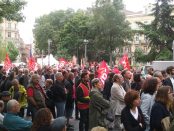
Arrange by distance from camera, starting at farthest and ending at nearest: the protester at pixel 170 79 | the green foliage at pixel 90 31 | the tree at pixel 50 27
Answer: the tree at pixel 50 27 → the green foliage at pixel 90 31 → the protester at pixel 170 79

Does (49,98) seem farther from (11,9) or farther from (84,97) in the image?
(11,9)

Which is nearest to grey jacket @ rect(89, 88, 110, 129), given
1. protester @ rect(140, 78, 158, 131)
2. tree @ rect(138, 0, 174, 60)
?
protester @ rect(140, 78, 158, 131)

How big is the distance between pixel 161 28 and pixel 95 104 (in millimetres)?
26469

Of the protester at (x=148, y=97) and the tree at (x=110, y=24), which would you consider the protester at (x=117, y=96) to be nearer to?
the protester at (x=148, y=97)

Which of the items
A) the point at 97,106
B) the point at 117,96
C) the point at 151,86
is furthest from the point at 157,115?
the point at 117,96

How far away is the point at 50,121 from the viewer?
5.86 meters

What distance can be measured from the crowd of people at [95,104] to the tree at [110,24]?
41.3 m

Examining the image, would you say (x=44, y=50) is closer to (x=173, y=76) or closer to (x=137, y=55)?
(x=137, y=55)

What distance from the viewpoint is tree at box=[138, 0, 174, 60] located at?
3406 cm

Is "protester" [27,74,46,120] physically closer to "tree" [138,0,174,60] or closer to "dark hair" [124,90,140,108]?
"dark hair" [124,90,140,108]

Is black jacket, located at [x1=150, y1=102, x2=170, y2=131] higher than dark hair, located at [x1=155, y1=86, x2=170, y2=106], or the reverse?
dark hair, located at [x1=155, y1=86, x2=170, y2=106]

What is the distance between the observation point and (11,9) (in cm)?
1581

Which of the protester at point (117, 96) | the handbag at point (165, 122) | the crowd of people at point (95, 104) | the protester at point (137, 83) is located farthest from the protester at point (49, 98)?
the handbag at point (165, 122)

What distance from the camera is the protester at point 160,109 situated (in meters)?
6.53
